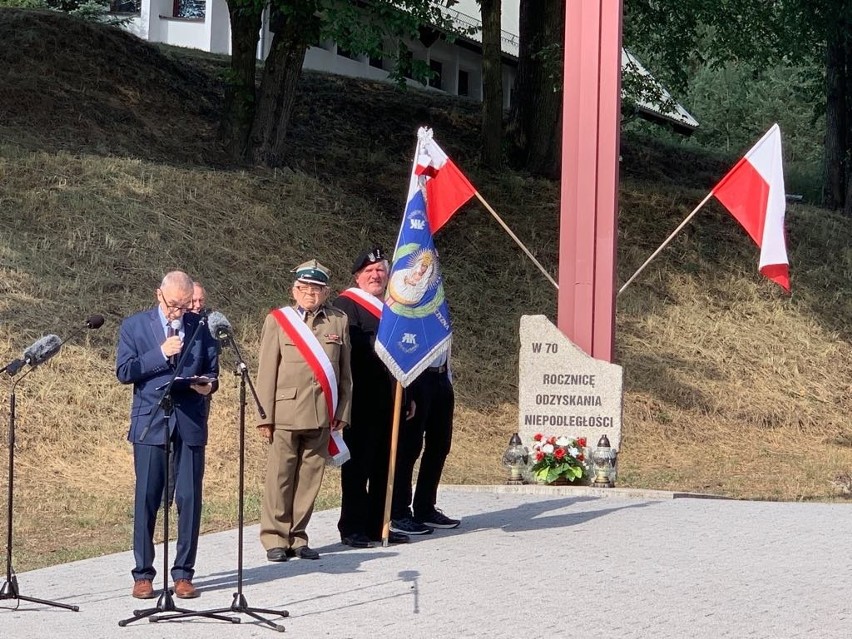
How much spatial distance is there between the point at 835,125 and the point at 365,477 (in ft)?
71.9

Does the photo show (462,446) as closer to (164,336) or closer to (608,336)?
(608,336)

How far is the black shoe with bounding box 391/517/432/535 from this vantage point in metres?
10.8

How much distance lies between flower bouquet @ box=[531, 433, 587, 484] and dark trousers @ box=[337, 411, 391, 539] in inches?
127

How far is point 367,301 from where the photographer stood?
10.5 m

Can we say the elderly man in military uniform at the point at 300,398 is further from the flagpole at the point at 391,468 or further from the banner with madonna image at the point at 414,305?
the flagpole at the point at 391,468

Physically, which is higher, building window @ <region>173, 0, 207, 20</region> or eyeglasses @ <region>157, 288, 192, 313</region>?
building window @ <region>173, 0, 207, 20</region>

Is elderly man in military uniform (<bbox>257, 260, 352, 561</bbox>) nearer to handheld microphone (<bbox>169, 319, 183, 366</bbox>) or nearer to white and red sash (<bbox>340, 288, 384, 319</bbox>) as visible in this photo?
white and red sash (<bbox>340, 288, 384, 319</bbox>)

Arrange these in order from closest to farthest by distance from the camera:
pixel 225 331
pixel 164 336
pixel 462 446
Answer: pixel 225 331 < pixel 164 336 < pixel 462 446

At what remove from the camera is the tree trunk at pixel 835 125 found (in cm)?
2927

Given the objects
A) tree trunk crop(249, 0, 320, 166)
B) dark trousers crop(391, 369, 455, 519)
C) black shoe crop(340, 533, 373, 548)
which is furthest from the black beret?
tree trunk crop(249, 0, 320, 166)

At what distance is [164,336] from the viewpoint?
8.41 m

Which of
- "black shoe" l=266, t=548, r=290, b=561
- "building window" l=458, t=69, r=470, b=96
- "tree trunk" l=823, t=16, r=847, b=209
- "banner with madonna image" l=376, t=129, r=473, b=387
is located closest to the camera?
"black shoe" l=266, t=548, r=290, b=561

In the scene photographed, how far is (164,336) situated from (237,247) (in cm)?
1221

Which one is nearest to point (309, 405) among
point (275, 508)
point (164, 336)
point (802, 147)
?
point (275, 508)
